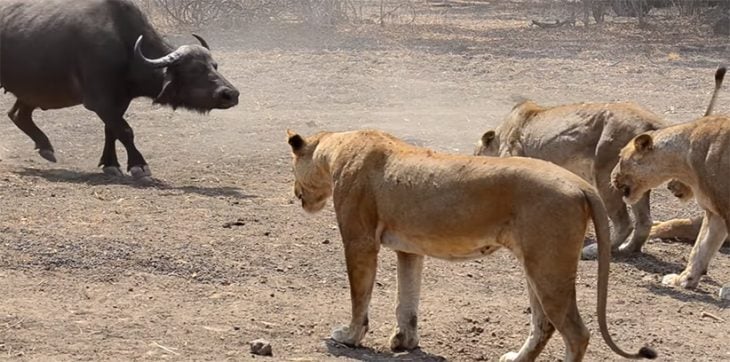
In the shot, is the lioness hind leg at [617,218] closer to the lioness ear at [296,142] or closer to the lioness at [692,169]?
the lioness at [692,169]

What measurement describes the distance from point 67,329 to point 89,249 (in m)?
1.94

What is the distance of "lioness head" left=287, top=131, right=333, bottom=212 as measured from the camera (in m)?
8.66

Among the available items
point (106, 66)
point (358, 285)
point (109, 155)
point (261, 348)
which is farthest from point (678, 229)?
point (106, 66)

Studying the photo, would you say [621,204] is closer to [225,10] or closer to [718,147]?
[718,147]

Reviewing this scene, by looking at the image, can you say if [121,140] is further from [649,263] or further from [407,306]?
[407,306]

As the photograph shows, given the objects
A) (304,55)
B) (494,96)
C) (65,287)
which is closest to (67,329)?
(65,287)

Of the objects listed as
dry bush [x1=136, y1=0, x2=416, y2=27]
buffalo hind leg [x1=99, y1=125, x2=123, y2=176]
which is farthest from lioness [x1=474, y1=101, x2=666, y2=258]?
dry bush [x1=136, y1=0, x2=416, y2=27]

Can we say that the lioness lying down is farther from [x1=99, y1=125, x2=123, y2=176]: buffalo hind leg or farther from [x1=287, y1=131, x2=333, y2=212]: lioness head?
[x1=99, y1=125, x2=123, y2=176]: buffalo hind leg

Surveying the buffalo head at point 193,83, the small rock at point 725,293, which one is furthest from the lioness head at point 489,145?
the buffalo head at point 193,83

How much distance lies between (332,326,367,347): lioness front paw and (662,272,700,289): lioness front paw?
3037mm

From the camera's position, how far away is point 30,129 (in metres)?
15.3

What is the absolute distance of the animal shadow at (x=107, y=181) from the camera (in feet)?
42.9

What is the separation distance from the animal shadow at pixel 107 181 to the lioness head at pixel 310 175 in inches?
157

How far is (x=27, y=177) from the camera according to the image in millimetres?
13672
